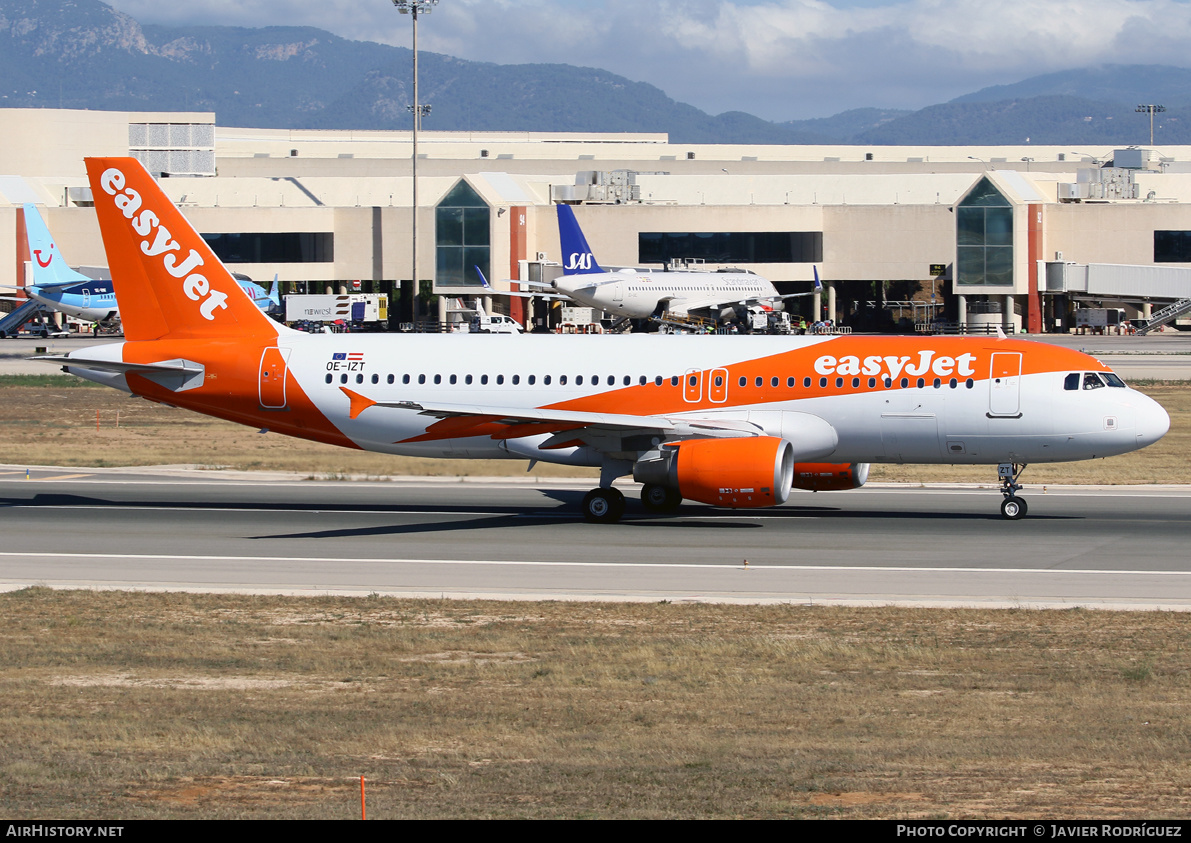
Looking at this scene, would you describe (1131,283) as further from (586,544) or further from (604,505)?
(586,544)

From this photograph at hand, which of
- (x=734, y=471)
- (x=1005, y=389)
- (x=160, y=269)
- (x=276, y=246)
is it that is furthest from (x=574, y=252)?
(x=734, y=471)

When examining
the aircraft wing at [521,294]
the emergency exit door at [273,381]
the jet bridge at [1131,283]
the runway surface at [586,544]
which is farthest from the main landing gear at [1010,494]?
the jet bridge at [1131,283]

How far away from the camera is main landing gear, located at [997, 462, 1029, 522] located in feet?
100

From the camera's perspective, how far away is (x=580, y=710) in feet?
49.7

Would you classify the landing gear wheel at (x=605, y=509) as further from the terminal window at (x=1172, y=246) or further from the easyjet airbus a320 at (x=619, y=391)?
the terminal window at (x=1172, y=246)

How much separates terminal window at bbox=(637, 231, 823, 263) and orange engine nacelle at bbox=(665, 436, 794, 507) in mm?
92234

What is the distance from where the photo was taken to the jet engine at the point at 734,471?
27875mm

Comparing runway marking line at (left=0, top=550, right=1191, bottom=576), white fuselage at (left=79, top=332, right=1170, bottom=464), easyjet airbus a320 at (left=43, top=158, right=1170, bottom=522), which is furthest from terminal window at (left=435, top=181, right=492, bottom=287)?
runway marking line at (left=0, top=550, right=1191, bottom=576)

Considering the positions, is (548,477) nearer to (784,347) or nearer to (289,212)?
(784,347)

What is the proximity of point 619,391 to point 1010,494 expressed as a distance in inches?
356

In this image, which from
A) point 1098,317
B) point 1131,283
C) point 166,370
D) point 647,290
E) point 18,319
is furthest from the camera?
point 1131,283

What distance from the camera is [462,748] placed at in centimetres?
1334

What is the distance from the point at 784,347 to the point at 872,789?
19842mm

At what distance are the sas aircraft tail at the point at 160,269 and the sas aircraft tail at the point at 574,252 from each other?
72.9 m
